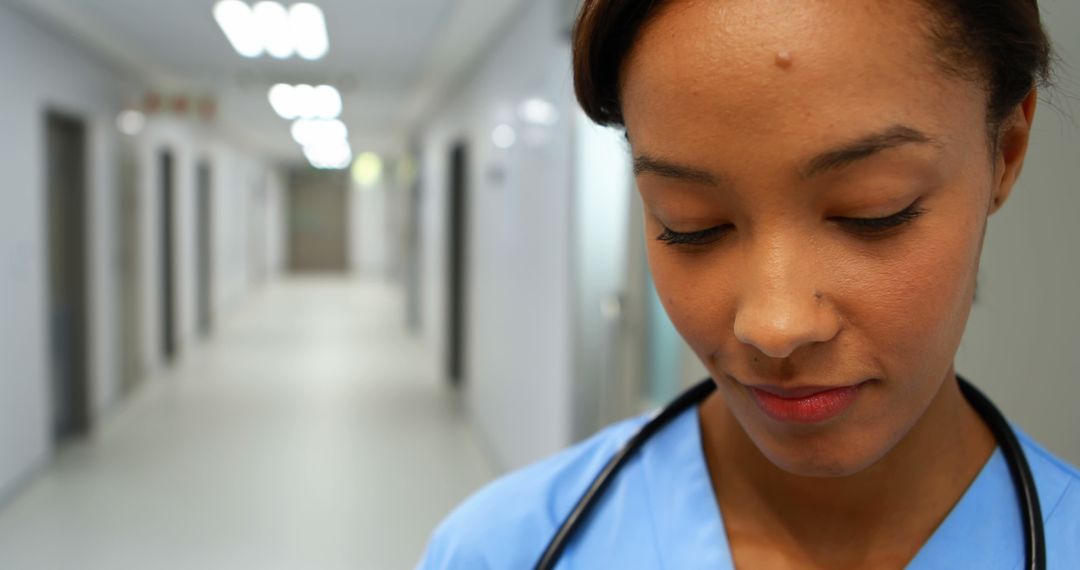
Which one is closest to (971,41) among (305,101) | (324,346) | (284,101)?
(305,101)

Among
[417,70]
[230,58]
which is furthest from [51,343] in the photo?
[417,70]

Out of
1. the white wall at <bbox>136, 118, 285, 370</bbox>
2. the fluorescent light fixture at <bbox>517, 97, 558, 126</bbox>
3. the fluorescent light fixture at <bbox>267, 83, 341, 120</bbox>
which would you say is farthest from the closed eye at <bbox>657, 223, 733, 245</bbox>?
the white wall at <bbox>136, 118, 285, 370</bbox>

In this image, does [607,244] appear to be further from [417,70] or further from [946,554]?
[417,70]

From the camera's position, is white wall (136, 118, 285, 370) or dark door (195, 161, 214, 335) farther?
dark door (195, 161, 214, 335)

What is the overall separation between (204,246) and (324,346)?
231 centimetres

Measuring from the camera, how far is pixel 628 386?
2789mm

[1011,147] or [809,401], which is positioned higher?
[1011,147]

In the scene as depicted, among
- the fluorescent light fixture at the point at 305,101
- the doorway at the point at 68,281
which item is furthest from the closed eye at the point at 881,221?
the fluorescent light fixture at the point at 305,101

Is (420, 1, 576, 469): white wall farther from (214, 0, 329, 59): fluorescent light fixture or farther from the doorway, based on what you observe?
the doorway

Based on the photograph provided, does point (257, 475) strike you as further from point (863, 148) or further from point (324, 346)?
point (863, 148)

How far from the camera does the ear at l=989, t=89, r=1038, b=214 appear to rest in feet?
1.99

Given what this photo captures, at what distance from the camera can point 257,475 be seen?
15.2 feet

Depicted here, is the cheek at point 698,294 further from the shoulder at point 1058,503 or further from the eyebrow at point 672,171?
the shoulder at point 1058,503

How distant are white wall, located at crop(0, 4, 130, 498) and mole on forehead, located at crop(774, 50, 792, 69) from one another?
4447mm
